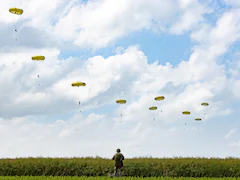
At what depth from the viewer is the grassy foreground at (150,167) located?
26297 mm

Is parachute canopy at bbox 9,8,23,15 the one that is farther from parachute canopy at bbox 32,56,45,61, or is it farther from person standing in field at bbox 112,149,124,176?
person standing in field at bbox 112,149,124,176

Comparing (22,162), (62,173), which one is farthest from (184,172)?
(22,162)

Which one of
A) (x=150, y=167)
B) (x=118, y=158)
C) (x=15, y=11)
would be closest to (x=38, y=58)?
(x=15, y=11)

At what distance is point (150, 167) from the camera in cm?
2636

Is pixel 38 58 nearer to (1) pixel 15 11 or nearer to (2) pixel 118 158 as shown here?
(1) pixel 15 11

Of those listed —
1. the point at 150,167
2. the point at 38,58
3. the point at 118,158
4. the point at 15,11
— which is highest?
the point at 15,11

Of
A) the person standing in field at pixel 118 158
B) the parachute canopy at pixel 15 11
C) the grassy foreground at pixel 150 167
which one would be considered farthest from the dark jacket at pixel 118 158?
the parachute canopy at pixel 15 11

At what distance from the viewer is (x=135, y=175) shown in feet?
86.6

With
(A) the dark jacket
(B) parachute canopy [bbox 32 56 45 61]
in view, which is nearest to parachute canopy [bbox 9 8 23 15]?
(B) parachute canopy [bbox 32 56 45 61]

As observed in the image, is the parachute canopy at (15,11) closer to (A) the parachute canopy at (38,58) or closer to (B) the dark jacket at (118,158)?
(A) the parachute canopy at (38,58)

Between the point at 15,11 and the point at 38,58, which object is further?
the point at 38,58

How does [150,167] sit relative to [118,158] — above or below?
below

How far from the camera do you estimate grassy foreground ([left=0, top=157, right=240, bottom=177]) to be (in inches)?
1035

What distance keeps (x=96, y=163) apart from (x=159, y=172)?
170 inches
